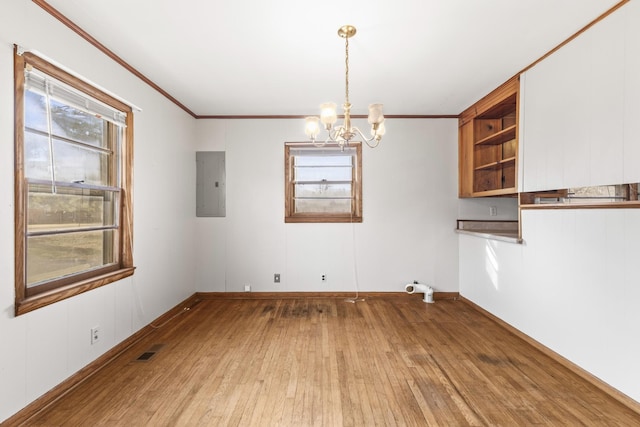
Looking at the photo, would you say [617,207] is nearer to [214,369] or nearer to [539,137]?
[539,137]

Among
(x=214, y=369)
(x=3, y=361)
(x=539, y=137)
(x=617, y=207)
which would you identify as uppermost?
(x=539, y=137)

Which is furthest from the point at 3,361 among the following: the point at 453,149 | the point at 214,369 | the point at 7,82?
the point at 453,149

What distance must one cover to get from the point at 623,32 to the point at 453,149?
2.25 m

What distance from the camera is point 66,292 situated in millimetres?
2043

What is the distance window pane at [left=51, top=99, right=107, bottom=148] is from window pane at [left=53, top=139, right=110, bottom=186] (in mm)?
76

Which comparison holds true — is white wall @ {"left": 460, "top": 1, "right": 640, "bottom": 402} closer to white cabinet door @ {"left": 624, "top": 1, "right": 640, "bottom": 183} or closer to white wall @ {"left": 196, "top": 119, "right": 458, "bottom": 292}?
white cabinet door @ {"left": 624, "top": 1, "right": 640, "bottom": 183}

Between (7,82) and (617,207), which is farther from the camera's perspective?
(617,207)

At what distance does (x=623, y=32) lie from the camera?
190 centimetres

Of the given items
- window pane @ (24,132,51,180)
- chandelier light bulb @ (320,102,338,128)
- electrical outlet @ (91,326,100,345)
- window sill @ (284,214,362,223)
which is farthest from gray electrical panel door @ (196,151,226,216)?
chandelier light bulb @ (320,102,338,128)

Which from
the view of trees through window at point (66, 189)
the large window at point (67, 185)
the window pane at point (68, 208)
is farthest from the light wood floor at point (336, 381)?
the window pane at point (68, 208)

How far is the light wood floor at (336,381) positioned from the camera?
178cm

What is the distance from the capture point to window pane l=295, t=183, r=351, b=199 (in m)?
4.21

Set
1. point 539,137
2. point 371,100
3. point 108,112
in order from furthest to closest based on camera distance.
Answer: point 371,100
point 539,137
point 108,112

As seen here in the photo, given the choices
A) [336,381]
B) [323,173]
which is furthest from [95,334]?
[323,173]
